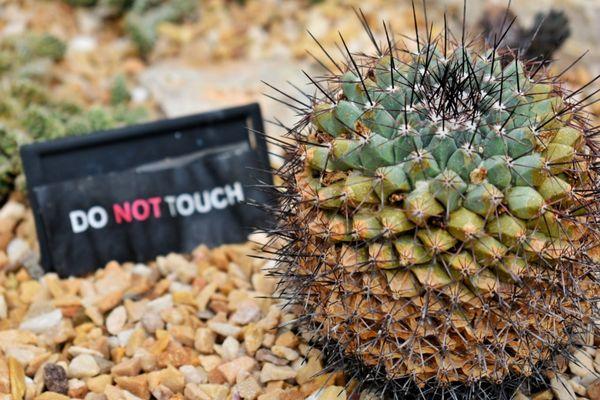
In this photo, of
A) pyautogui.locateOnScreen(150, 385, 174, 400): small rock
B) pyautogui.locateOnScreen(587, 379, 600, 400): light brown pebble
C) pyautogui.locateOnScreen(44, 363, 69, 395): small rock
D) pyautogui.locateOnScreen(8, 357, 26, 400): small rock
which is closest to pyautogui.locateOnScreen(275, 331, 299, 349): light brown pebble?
pyautogui.locateOnScreen(150, 385, 174, 400): small rock

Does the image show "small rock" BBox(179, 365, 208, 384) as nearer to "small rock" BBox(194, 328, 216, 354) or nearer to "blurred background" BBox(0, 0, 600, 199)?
"small rock" BBox(194, 328, 216, 354)

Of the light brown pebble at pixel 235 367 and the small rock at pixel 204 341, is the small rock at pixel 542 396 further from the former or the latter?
the small rock at pixel 204 341

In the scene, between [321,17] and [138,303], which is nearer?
[138,303]

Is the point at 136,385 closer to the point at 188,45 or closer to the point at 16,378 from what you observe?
the point at 16,378

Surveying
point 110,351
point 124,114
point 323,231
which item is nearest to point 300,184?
point 323,231

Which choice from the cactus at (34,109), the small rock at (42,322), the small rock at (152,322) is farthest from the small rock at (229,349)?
the cactus at (34,109)

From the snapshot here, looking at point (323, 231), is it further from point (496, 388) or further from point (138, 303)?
point (138, 303)

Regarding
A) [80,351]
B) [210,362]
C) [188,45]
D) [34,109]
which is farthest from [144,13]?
[210,362]

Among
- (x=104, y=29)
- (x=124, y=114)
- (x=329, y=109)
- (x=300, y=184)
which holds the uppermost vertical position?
(x=104, y=29)
